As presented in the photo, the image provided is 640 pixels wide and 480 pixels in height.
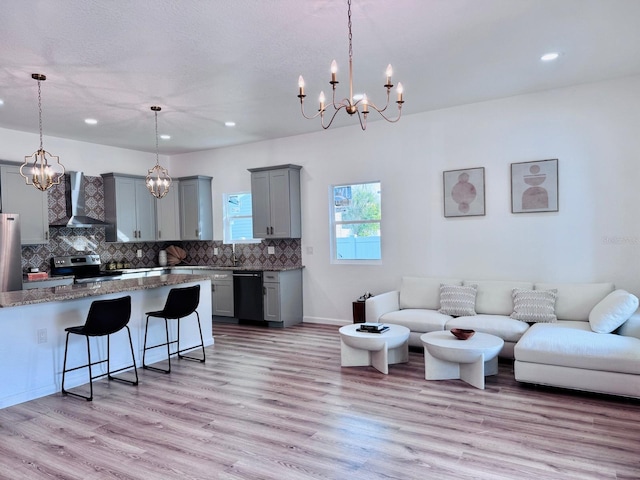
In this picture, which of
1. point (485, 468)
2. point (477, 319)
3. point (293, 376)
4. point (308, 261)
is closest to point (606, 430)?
point (485, 468)

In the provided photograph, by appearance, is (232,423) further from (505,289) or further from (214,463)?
(505,289)

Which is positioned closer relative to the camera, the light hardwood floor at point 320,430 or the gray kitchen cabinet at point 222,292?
the light hardwood floor at point 320,430

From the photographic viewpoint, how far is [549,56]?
4035mm

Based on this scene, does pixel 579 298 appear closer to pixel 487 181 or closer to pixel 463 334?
pixel 463 334

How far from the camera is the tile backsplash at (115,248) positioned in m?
6.49

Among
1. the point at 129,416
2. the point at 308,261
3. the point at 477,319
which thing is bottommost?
the point at 129,416

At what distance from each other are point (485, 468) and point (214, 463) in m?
1.62

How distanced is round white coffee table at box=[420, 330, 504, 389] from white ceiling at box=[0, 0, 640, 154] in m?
2.58

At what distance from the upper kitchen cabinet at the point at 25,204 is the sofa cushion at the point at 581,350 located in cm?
606

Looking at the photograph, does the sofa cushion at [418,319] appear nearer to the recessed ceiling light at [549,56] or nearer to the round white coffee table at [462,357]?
the round white coffee table at [462,357]

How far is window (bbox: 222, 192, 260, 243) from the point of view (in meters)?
7.67

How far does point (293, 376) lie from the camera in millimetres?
4363

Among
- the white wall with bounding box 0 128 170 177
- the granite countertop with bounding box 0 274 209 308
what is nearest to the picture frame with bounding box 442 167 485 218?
the granite countertop with bounding box 0 274 209 308

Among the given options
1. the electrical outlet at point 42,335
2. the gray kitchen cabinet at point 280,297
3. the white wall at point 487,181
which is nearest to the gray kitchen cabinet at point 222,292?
the gray kitchen cabinet at point 280,297
